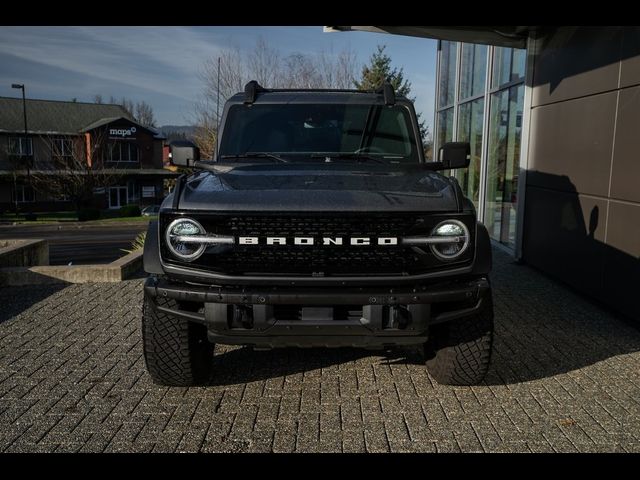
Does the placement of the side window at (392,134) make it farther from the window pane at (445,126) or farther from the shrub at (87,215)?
the shrub at (87,215)

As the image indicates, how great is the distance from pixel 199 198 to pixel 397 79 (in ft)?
84.1

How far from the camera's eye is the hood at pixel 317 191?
10.8 feet

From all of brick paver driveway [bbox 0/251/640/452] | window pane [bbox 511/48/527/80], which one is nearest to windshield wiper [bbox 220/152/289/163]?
brick paver driveway [bbox 0/251/640/452]

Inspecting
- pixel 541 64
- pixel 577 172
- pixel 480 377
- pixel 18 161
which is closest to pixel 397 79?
pixel 541 64

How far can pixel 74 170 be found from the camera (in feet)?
143

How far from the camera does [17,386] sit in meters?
3.99

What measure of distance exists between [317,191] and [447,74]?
12957 mm

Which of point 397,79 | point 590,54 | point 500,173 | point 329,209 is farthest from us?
point 397,79

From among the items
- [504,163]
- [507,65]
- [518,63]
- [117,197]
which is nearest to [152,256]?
[518,63]

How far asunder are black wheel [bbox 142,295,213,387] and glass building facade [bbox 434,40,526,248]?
22.7ft

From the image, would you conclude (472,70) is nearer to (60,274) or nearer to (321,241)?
(60,274)

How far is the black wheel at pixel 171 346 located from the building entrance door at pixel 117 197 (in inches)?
1966

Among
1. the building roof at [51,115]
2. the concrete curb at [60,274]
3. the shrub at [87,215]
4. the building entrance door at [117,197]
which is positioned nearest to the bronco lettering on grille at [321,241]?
the concrete curb at [60,274]
